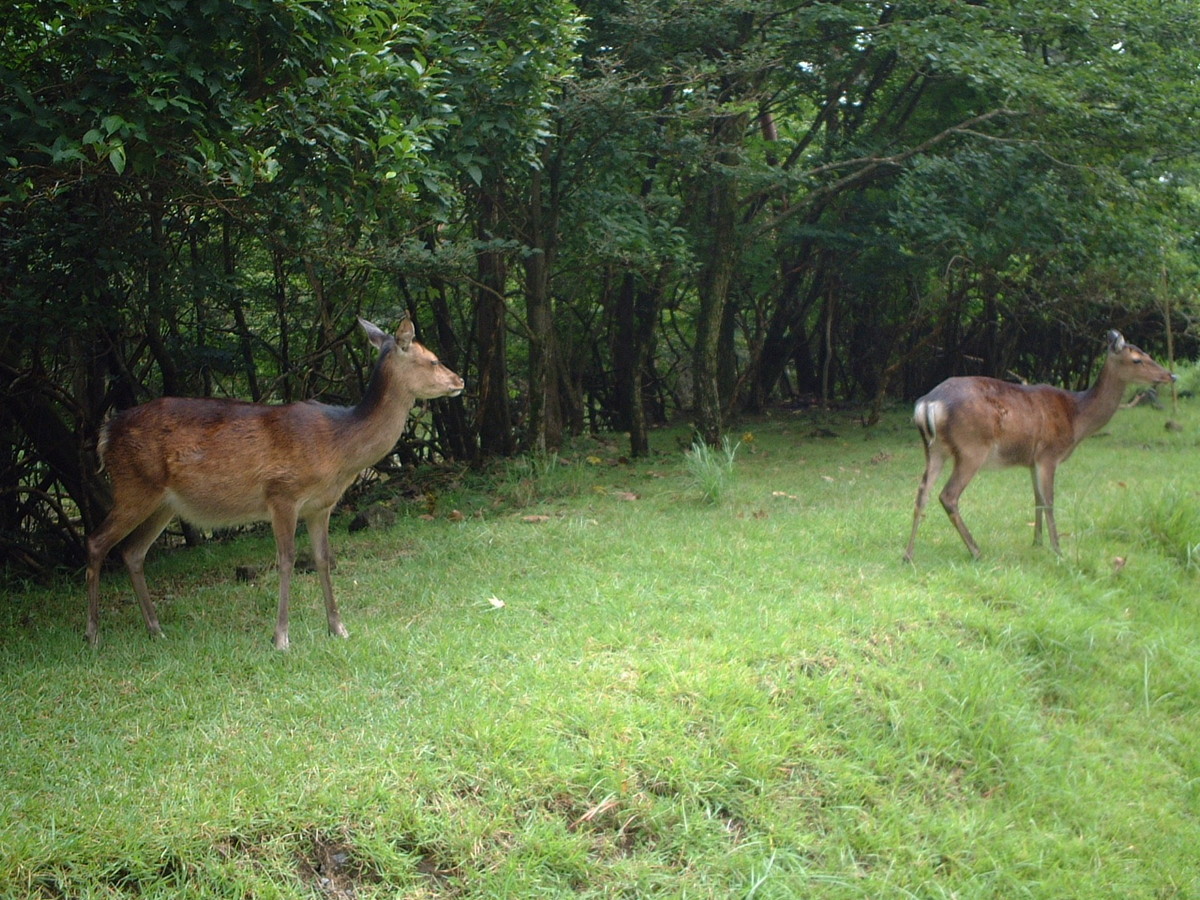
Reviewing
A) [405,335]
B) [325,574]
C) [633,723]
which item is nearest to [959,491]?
[633,723]

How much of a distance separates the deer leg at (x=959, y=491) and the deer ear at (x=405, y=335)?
149 inches

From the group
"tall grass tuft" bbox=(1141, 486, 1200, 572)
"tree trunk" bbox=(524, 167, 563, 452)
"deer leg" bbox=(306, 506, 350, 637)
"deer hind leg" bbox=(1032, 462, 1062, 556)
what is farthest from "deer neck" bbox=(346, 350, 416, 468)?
"tall grass tuft" bbox=(1141, 486, 1200, 572)

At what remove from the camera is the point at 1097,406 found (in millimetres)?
8438

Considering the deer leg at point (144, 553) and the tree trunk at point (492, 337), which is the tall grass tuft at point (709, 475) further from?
the deer leg at point (144, 553)

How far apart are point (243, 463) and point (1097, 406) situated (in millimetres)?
6334

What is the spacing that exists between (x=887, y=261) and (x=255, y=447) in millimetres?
9449

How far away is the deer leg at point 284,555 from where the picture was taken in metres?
5.60

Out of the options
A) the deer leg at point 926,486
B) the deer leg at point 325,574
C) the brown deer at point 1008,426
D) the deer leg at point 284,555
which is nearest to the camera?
the deer leg at point 284,555

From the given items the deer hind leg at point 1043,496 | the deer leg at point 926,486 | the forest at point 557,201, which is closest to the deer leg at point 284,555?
the forest at point 557,201

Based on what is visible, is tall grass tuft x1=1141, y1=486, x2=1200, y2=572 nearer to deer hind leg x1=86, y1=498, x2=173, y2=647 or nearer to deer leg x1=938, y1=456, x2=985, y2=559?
deer leg x1=938, y1=456, x2=985, y2=559

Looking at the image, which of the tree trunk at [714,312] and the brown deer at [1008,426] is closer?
the brown deer at [1008,426]

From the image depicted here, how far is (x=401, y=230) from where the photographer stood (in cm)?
745

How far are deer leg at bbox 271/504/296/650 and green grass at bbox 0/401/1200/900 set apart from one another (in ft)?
0.36

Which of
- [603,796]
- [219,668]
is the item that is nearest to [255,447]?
[219,668]
